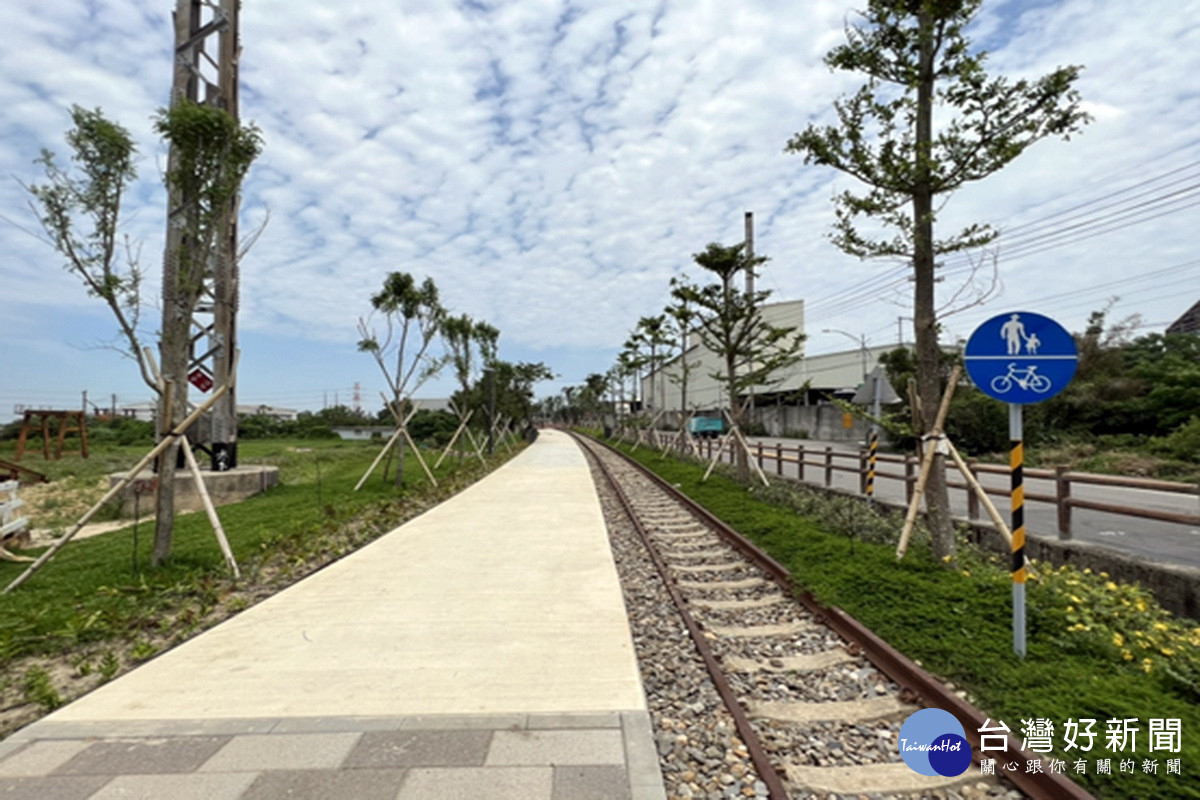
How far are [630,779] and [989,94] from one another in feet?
21.8

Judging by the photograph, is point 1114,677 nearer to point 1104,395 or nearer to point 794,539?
point 794,539

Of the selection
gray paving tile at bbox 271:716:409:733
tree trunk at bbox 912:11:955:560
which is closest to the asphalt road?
tree trunk at bbox 912:11:955:560

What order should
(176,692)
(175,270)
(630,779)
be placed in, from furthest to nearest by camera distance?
(175,270), (176,692), (630,779)

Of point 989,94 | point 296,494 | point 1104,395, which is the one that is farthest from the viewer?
point 1104,395

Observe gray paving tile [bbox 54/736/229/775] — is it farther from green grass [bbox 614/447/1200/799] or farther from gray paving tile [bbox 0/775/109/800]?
green grass [bbox 614/447/1200/799]

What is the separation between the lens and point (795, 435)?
127ft

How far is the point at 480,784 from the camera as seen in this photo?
2.66 m

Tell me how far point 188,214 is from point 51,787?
5832 mm

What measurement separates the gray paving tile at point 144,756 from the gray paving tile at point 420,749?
2.51ft

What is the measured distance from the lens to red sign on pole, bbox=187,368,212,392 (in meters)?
11.7

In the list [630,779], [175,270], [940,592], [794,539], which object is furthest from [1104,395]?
[175,270]

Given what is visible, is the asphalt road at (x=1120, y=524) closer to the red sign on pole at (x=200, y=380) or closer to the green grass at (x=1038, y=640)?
the green grass at (x=1038, y=640)

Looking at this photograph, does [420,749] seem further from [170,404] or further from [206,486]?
[206,486]

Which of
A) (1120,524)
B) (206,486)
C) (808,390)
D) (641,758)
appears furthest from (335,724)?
(808,390)
